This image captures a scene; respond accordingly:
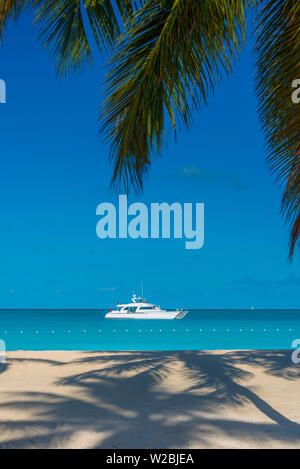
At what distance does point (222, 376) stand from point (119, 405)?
8.93 ft

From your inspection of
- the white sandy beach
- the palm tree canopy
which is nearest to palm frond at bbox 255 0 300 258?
the palm tree canopy

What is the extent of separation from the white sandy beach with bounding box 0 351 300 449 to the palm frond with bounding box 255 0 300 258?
2316mm

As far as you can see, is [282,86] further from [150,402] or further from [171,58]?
[150,402]

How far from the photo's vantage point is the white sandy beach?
14.8 feet

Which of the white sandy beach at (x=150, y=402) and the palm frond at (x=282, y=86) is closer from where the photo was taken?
the palm frond at (x=282, y=86)

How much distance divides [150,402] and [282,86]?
4.51 m

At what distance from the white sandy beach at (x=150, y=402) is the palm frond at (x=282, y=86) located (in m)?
2.32

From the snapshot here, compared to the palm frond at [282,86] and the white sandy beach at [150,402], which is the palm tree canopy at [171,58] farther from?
the white sandy beach at [150,402]

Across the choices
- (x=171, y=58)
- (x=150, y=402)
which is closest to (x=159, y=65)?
(x=171, y=58)

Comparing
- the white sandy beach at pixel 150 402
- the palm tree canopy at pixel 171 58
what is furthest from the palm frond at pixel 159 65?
the white sandy beach at pixel 150 402

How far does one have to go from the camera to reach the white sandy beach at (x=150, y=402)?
452 centimetres

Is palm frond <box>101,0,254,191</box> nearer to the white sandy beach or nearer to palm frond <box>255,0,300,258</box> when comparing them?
palm frond <box>255,0,300,258</box>

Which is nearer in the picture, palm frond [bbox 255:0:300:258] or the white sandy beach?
palm frond [bbox 255:0:300:258]

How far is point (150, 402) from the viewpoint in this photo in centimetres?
614
